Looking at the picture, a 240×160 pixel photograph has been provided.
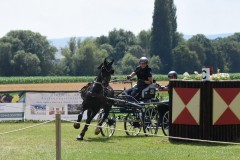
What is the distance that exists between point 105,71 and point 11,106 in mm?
10126

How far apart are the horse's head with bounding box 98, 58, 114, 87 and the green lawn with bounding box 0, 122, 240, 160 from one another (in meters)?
1.59

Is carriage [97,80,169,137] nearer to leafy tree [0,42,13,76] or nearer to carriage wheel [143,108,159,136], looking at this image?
carriage wheel [143,108,159,136]

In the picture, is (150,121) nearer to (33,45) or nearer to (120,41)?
(33,45)

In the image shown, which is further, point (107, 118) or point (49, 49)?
point (49, 49)

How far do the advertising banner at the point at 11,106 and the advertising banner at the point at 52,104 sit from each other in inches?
12.2

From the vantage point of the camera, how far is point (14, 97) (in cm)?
2755

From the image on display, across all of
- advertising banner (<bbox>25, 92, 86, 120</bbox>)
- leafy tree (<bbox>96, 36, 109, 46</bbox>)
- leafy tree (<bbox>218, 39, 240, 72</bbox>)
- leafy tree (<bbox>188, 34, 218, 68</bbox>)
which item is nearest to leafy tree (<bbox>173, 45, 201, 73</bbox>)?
leafy tree (<bbox>188, 34, 218, 68</bbox>)

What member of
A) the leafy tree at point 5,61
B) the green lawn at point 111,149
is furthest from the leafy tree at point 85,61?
the green lawn at point 111,149

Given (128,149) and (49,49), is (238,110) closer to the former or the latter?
(128,149)

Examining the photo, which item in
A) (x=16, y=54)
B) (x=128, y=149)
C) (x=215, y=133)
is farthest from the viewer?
(x=16, y=54)

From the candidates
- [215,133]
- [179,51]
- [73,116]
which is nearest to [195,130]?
[215,133]

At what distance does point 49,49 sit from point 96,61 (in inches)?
377

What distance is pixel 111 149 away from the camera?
15016mm

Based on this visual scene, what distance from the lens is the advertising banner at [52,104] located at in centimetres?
2766
